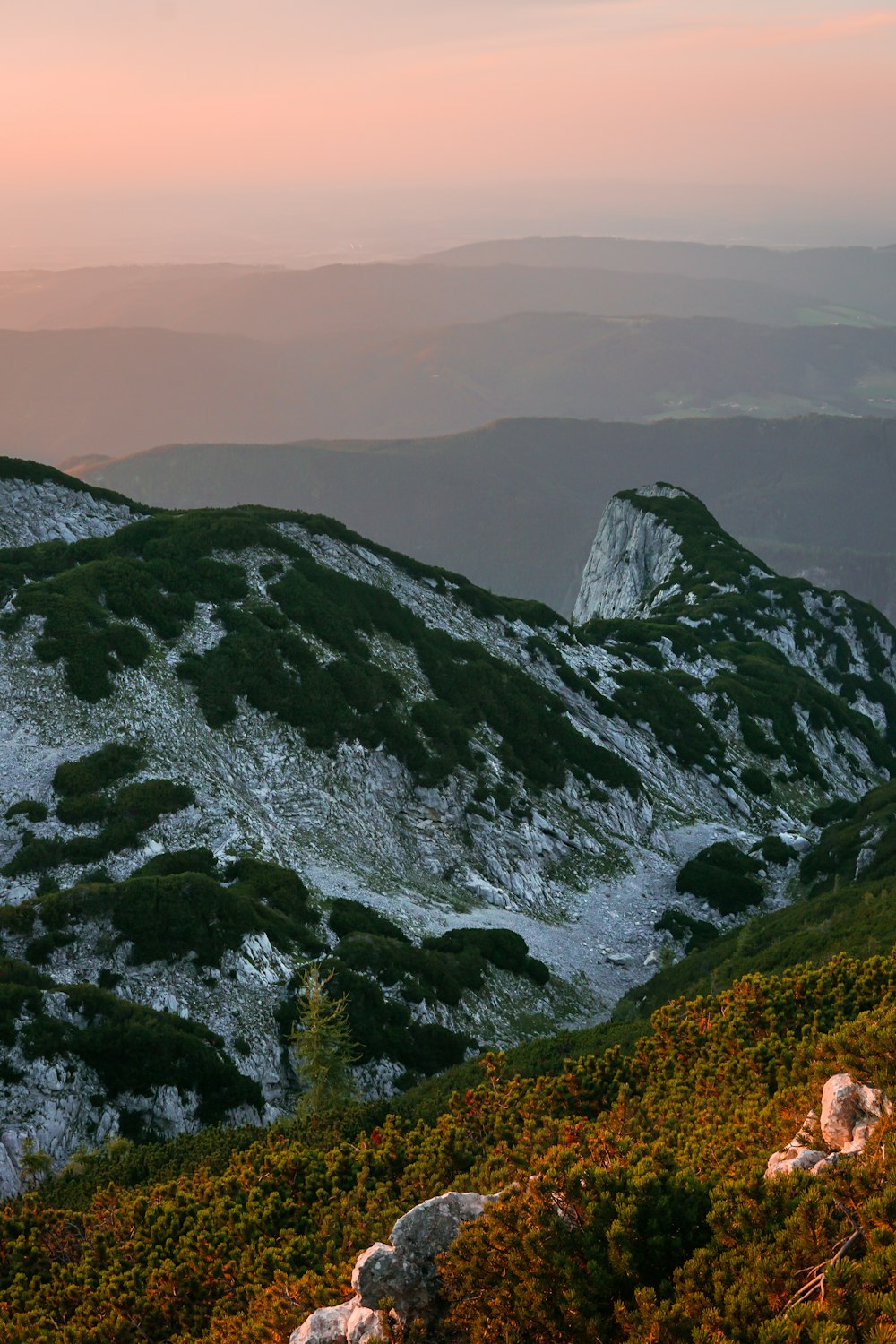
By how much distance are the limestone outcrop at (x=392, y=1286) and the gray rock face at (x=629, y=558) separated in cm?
12721

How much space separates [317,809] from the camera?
63.1 m

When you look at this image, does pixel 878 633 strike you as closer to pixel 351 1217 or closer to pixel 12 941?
pixel 12 941

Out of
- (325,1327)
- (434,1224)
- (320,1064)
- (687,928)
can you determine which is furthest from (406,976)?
(325,1327)

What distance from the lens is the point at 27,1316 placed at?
22438 millimetres

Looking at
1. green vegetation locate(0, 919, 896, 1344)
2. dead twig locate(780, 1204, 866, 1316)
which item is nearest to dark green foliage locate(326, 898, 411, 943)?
green vegetation locate(0, 919, 896, 1344)

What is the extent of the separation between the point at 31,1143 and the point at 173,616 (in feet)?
137

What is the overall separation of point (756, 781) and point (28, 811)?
5917cm

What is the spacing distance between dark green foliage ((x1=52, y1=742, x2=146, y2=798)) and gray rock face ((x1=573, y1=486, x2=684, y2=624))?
307ft

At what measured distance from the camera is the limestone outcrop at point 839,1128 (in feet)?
58.3

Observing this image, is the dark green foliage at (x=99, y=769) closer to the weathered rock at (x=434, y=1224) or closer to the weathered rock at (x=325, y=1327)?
the weathered rock at (x=325, y=1327)

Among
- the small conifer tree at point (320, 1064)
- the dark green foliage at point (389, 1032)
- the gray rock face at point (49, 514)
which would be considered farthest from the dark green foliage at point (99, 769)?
the gray rock face at point (49, 514)

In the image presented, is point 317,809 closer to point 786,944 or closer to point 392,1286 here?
point 786,944

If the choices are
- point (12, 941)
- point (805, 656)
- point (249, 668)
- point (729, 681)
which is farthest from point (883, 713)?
point (12, 941)

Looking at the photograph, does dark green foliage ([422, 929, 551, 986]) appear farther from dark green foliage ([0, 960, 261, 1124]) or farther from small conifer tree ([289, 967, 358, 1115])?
dark green foliage ([0, 960, 261, 1124])
